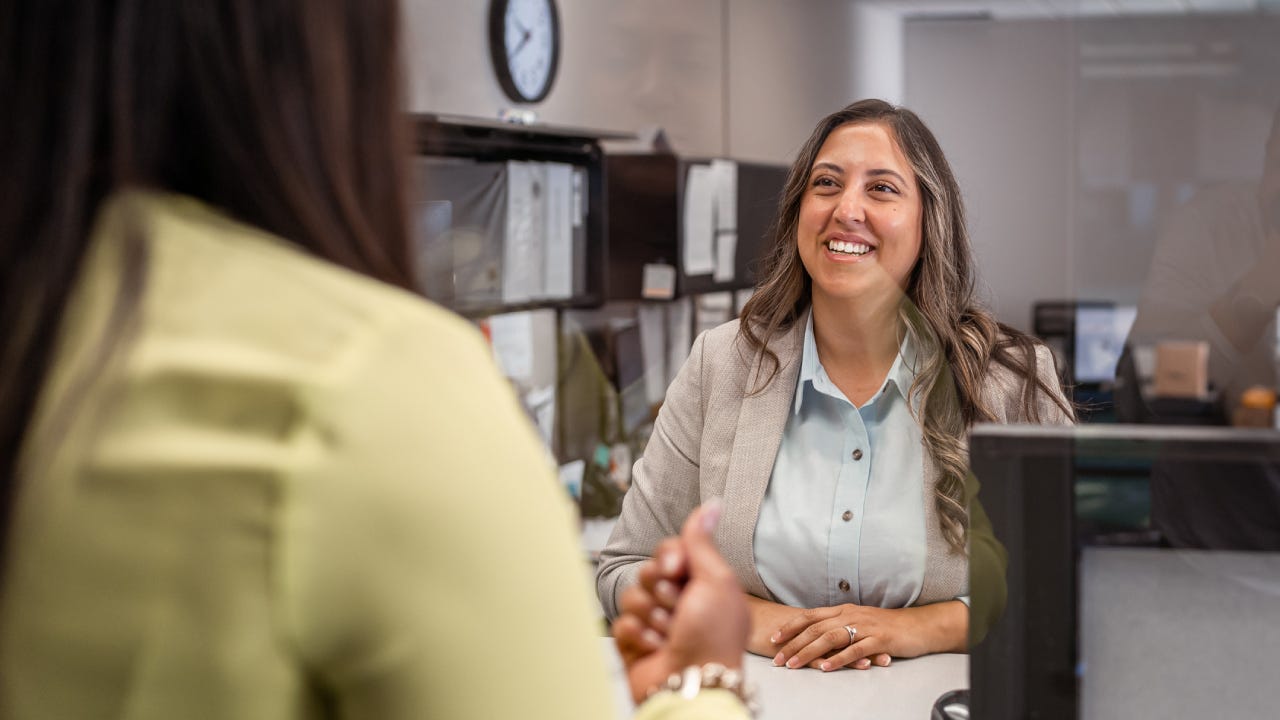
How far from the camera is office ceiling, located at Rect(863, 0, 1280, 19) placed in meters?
7.59

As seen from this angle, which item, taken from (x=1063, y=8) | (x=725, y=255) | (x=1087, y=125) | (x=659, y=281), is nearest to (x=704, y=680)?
(x=659, y=281)

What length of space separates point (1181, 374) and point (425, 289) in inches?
247

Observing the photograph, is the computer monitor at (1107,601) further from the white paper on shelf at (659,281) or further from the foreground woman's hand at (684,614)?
the white paper on shelf at (659,281)

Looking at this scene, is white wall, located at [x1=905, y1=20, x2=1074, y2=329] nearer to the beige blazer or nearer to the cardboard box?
the cardboard box

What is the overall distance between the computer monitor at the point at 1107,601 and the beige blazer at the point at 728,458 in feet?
1.92

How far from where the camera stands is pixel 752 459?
1.83 meters

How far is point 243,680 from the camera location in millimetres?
502

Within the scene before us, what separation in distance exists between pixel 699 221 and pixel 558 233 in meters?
0.84

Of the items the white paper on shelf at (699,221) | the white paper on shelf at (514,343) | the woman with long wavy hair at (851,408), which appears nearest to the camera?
the woman with long wavy hair at (851,408)

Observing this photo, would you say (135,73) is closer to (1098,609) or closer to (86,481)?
(86,481)

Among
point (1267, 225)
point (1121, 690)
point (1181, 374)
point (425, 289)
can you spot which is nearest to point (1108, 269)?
point (1181, 374)

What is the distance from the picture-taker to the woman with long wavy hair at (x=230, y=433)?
1.62ft

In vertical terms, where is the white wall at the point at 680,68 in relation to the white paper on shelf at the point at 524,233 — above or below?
above

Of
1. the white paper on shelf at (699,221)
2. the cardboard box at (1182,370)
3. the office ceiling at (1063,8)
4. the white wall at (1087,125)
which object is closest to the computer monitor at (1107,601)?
the white paper on shelf at (699,221)
